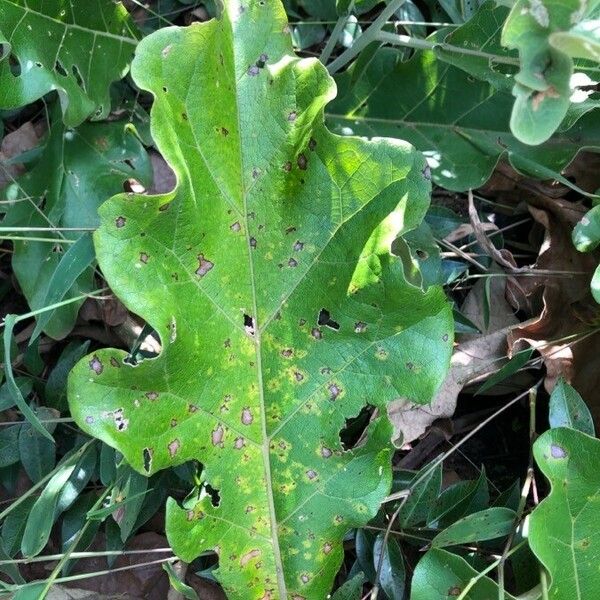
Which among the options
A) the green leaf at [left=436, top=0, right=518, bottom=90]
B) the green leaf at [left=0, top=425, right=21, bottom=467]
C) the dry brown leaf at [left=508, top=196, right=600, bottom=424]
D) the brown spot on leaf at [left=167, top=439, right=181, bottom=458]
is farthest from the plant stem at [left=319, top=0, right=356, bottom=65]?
the green leaf at [left=0, top=425, right=21, bottom=467]

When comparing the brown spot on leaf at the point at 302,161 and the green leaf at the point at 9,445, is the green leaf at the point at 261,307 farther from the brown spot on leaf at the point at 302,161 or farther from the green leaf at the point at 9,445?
the green leaf at the point at 9,445

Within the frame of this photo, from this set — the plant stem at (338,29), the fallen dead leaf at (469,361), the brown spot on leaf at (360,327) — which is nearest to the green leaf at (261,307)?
the brown spot on leaf at (360,327)

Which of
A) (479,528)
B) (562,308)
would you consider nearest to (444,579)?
(479,528)

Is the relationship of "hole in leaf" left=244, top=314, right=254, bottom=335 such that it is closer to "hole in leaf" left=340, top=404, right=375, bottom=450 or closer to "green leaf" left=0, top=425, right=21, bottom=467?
"hole in leaf" left=340, top=404, right=375, bottom=450

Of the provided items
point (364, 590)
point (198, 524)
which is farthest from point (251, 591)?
point (364, 590)

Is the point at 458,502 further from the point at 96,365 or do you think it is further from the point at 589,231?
the point at 96,365
